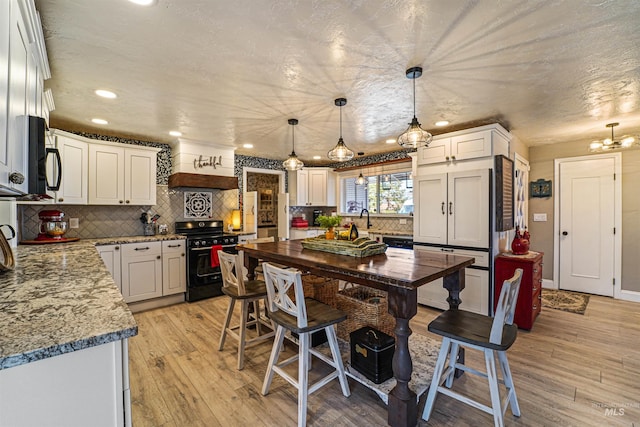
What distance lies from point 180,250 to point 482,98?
409cm

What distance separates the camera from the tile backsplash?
3478 millimetres

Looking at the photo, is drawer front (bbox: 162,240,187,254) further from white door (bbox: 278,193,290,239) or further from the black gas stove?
white door (bbox: 278,193,290,239)

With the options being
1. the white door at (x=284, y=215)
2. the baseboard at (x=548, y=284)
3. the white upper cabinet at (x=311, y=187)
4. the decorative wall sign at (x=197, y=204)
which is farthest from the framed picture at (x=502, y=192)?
the decorative wall sign at (x=197, y=204)

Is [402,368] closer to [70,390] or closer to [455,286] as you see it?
[455,286]

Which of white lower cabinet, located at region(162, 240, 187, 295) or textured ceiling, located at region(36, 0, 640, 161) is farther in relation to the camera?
white lower cabinet, located at region(162, 240, 187, 295)

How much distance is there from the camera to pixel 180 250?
411cm

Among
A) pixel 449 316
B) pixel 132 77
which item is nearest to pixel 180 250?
pixel 132 77

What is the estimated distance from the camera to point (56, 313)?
3.20ft

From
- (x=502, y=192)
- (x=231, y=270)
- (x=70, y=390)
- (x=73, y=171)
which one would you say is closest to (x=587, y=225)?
(x=502, y=192)

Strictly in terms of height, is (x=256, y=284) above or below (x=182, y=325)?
above

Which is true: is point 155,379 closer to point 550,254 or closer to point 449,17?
point 449,17

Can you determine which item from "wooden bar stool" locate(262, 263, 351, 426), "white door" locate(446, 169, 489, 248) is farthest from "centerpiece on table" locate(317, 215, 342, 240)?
"white door" locate(446, 169, 489, 248)

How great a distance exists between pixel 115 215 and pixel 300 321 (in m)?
3.64

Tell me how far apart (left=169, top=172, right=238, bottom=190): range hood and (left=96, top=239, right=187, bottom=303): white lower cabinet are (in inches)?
32.2
